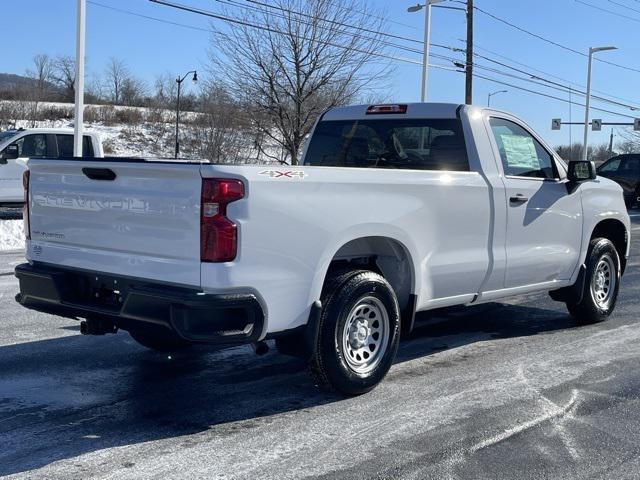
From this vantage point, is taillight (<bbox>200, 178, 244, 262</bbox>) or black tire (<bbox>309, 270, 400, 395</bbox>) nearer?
taillight (<bbox>200, 178, 244, 262</bbox>)

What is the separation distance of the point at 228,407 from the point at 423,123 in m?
2.98

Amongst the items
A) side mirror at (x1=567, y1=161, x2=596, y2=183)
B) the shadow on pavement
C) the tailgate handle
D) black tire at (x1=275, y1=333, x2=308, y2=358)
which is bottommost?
the shadow on pavement

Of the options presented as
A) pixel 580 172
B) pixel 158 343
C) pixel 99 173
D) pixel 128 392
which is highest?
pixel 580 172

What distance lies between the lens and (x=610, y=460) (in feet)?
14.0

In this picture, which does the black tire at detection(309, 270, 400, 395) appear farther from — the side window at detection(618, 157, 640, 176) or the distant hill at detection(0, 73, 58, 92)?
the distant hill at detection(0, 73, 58, 92)

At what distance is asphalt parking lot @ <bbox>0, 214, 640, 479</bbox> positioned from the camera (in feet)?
13.5

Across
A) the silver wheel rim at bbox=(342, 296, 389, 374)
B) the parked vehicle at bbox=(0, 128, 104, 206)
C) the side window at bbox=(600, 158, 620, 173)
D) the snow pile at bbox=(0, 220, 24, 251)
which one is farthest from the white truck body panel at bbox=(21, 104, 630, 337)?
the side window at bbox=(600, 158, 620, 173)

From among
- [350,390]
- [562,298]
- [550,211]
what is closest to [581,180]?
[550,211]

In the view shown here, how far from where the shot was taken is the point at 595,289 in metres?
7.79

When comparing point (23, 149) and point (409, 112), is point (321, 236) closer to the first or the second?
point (409, 112)

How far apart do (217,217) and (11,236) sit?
37.2 feet

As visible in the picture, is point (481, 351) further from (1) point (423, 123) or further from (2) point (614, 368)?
(1) point (423, 123)

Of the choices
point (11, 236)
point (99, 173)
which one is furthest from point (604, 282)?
A: point (11, 236)

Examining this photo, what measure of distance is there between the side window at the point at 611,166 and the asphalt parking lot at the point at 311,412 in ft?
69.2
